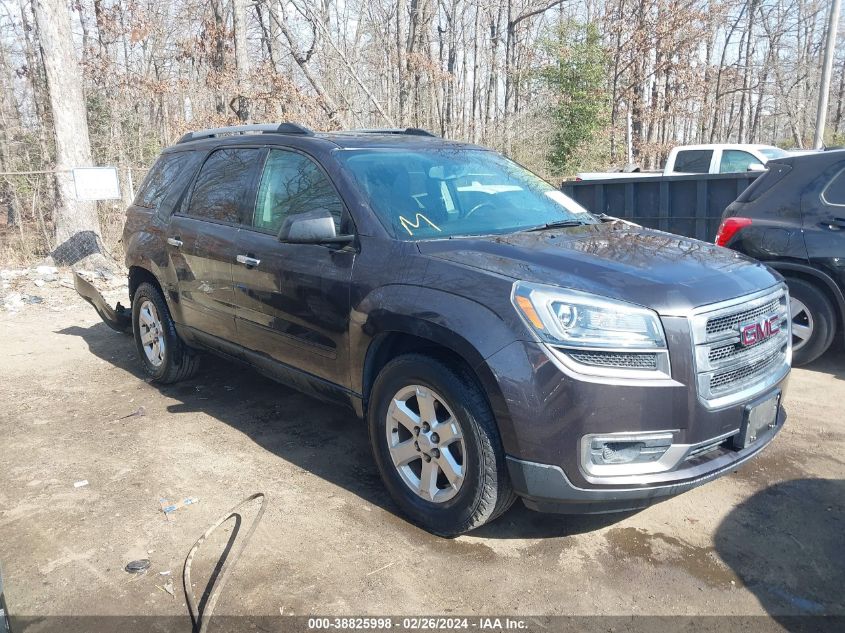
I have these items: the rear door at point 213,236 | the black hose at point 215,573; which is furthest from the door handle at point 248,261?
the black hose at point 215,573

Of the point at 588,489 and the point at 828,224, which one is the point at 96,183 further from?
the point at 588,489

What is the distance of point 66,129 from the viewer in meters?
11.8

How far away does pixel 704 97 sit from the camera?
28625 millimetres

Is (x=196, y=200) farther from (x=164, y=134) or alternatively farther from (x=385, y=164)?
(x=164, y=134)

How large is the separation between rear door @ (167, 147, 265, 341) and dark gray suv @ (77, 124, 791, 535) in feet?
0.08

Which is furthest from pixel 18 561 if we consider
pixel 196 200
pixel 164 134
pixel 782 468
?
pixel 164 134

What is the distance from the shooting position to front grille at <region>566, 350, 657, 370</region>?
2.65 m

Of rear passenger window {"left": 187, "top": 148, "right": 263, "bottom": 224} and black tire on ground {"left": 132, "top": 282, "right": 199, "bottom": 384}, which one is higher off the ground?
rear passenger window {"left": 187, "top": 148, "right": 263, "bottom": 224}

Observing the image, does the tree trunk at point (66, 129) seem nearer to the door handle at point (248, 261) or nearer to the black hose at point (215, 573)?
the door handle at point (248, 261)

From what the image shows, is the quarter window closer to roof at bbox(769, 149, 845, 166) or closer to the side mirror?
roof at bbox(769, 149, 845, 166)

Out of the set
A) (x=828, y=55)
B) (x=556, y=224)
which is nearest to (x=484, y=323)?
(x=556, y=224)

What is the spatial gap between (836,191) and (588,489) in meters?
4.07

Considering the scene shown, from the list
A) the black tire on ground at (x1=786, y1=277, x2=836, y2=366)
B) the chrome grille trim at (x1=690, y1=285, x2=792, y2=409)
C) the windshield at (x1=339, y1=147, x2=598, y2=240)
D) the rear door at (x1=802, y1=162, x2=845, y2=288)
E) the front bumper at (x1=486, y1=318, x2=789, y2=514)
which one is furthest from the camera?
the black tire on ground at (x1=786, y1=277, x2=836, y2=366)

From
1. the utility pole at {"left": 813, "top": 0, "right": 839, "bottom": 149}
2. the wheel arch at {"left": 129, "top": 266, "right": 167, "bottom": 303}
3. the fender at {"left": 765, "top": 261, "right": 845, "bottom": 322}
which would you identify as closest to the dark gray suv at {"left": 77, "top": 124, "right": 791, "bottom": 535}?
the wheel arch at {"left": 129, "top": 266, "right": 167, "bottom": 303}
